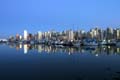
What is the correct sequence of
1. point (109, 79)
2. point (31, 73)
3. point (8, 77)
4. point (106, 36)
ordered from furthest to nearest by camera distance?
point (106, 36) → point (31, 73) → point (8, 77) → point (109, 79)

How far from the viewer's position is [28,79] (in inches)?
871

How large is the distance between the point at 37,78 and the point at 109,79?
541 cm

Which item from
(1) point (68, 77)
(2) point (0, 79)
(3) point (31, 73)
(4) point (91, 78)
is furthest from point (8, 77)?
(4) point (91, 78)

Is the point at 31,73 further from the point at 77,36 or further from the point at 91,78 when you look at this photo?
the point at 77,36

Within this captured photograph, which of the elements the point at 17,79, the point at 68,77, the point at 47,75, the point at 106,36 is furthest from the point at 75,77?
the point at 106,36

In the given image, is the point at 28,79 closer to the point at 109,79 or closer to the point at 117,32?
the point at 109,79

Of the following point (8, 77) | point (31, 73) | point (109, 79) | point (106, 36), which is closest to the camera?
point (109, 79)

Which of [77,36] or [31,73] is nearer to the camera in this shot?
[31,73]

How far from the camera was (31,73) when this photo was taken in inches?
1003

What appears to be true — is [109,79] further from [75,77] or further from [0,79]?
[0,79]

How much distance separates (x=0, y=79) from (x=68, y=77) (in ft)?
16.9

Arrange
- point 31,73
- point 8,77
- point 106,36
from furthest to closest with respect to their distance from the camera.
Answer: point 106,36, point 31,73, point 8,77

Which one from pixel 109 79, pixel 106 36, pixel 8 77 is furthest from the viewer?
pixel 106 36

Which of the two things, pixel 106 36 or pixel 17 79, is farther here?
pixel 106 36
